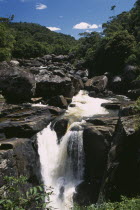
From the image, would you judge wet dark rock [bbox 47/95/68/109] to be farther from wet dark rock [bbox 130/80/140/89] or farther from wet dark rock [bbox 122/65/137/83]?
wet dark rock [bbox 122/65/137/83]

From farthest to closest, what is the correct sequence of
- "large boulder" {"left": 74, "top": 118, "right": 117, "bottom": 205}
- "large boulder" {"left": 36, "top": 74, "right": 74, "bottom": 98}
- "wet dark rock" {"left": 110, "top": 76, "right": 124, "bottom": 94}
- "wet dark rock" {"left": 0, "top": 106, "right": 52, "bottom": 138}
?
"wet dark rock" {"left": 110, "top": 76, "right": 124, "bottom": 94} < "large boulder" {"left": 36, "top": 74, "right": 74, "bottom": 98} < "wet dark rock" {"left": 0, "top": 106, "right": 52, "bottom": 138} < "large boulder" {"left": 74, "top": 118, "right": 117, "bottom": 205}

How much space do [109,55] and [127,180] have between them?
28.2 metres

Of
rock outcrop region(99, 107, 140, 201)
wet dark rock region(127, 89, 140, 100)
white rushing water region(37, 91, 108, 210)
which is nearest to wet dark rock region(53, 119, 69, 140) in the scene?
white rushing water region(37, 91, 108, 210)

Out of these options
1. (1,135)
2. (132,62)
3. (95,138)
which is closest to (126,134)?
(95,138)

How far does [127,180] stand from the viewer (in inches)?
320

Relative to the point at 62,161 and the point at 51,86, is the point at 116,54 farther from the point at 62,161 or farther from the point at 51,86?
the point at 62,161

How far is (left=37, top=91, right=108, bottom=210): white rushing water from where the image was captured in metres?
11.9

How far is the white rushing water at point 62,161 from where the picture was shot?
11934 millimetres

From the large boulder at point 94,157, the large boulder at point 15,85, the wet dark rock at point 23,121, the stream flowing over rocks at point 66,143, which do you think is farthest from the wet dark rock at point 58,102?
the large boulder at point 94,157

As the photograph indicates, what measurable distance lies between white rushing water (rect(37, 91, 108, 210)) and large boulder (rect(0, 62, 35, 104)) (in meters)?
6.01

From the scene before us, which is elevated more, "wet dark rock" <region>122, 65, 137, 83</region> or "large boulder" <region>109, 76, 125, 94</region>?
"wet dark rock" <region>122, 65, 137, 83</region>

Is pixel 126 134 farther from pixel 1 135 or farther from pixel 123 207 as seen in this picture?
pixel 1 135

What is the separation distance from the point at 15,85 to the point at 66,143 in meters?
8.47

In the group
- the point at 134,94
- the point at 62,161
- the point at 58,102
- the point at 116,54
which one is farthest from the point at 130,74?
the point at 62,161
